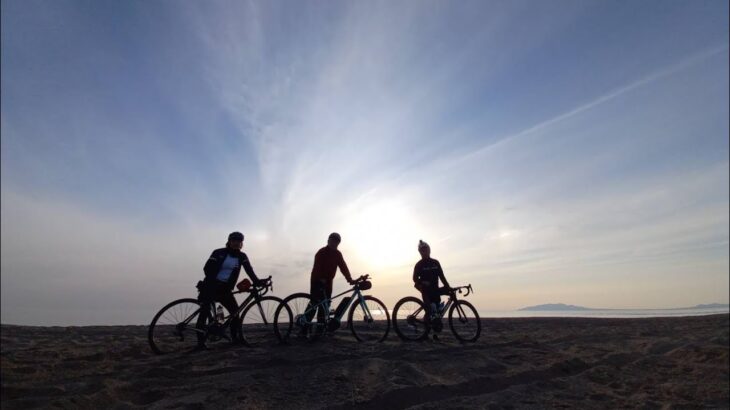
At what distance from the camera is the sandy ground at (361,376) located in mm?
4742

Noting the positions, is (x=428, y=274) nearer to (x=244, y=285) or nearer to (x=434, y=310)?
(x=434, y=310)

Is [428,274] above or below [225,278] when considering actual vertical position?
above

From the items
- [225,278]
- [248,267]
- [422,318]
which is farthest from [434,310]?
[225,278]

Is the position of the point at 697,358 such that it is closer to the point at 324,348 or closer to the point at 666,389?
the point at 666,389

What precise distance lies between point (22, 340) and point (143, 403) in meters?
7.81

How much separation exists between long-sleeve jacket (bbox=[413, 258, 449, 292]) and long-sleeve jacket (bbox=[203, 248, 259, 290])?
397cm

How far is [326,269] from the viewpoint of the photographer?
8453 mm

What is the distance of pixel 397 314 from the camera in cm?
873

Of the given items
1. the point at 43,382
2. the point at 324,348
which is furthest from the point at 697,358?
the point at 43,382

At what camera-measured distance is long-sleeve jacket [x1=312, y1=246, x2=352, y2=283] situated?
8.43 m

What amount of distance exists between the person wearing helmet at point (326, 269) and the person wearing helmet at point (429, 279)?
6.58 feet

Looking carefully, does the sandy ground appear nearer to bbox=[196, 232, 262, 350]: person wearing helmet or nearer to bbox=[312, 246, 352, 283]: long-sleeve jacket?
bbox=[196, 232, 262, 350]: person wearing helmet

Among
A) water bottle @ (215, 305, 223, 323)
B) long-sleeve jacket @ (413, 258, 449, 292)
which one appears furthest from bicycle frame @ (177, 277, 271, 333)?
long-sleeve jacket @ (413, 258, 449, 292)

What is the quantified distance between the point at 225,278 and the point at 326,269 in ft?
6.98
